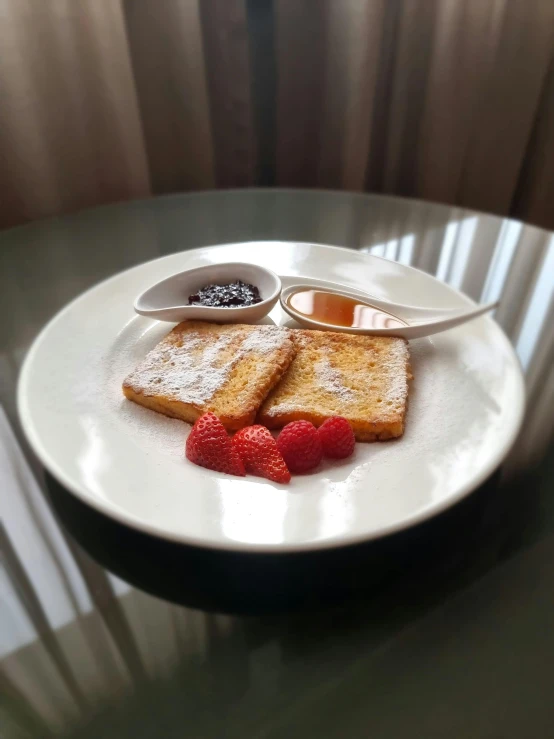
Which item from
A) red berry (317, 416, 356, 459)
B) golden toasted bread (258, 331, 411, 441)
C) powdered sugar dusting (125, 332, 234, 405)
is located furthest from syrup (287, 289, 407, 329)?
red berry (317, 416, 356, 459)

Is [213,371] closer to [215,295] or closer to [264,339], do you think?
[264,339]

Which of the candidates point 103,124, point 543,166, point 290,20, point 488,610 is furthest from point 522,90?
point 488,610

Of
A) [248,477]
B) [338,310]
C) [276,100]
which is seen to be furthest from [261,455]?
[276,100]

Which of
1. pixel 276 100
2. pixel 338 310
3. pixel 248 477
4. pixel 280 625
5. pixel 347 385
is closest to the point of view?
pixel 280 625

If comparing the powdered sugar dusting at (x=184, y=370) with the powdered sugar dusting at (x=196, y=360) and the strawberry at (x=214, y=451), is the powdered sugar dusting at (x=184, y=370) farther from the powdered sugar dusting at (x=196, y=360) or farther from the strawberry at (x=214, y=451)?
the strawberry at (x=214, y=451)

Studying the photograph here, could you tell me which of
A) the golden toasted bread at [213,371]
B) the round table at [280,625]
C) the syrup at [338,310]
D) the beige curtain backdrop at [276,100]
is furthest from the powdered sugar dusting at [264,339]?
the beige curtain backdrop at [276,100]

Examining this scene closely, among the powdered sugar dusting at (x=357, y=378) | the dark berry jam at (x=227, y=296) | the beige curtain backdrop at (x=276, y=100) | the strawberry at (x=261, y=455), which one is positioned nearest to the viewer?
the strawberry at (x=261, y=455)

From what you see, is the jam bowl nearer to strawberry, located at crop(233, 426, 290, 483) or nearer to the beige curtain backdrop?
strawberry, located at crop(233, 426, 290, 483)
